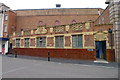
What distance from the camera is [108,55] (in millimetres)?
12641

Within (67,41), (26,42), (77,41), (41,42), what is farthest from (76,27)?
(26,42)

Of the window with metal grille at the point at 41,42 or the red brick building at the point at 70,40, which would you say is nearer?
the red brick building at the point at 70,40

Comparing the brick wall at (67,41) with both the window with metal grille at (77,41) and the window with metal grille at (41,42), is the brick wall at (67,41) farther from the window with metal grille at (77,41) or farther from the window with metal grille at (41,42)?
the window with metal grille at (41,42)

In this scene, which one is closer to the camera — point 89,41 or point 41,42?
point 89,41

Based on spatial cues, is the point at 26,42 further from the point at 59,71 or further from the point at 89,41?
the point at 59,71

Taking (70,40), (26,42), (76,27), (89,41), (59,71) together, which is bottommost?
(59,71)

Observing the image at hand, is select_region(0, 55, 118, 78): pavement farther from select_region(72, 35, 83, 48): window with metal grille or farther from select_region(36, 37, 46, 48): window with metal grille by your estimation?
select_region(36, 37, 46, 48): window with metal grille

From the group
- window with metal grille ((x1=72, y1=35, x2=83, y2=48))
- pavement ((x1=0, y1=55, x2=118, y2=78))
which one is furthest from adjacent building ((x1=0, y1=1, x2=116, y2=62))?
pavement ((x1=0, y1=55, x2=118, y2=78))

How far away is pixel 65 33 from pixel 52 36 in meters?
2.74

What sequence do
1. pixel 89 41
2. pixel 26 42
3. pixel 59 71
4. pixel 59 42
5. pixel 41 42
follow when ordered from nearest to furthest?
pixel 59 71
pixel 89 41
pixel 59 42
pixel 41 42
pixel 26 42

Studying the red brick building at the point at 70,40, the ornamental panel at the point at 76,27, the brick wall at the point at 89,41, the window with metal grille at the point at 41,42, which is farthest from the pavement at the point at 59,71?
the window with metal grille at the point at 41,42

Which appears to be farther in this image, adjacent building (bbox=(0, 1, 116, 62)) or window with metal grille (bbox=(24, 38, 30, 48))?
window with metal grille (bbox=(24, 38, 30, 48))

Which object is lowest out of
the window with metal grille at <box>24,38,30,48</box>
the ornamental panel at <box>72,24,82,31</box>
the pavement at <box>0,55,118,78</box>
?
the pavement at <box>0,55,118,78</box>

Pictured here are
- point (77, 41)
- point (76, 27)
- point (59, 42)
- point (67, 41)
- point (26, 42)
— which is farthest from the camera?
point (26, 42)
